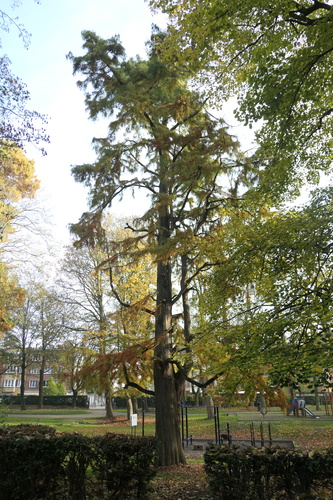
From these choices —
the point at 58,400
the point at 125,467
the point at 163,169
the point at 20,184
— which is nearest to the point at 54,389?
the point at 58,400

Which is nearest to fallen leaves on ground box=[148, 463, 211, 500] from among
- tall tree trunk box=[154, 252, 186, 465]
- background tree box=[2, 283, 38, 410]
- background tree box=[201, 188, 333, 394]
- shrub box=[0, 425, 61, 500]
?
tall tree trunk box=[154, 252, 186, 465]

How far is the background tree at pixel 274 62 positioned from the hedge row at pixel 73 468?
483 cm

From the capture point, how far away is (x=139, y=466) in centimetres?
502

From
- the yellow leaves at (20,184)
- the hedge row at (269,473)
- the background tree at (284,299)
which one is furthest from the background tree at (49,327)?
the hedge row at (269,473)

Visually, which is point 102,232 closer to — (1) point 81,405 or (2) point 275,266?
(2) point 275,266

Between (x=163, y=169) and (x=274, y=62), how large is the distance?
186 inches

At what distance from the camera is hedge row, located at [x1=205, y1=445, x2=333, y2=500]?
4.12m

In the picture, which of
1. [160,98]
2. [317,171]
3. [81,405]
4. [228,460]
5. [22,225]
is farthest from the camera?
[81,405]

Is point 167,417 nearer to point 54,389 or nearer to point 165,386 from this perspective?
point 165,386

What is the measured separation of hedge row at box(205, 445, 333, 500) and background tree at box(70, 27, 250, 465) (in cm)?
435

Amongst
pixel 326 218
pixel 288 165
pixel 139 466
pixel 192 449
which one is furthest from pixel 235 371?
pixel 192 449

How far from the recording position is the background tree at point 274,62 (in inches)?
217

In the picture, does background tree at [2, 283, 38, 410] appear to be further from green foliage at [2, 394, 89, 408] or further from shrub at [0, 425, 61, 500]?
shrub at [0, 425, 61, 500]

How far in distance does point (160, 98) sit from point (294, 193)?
5.66m
